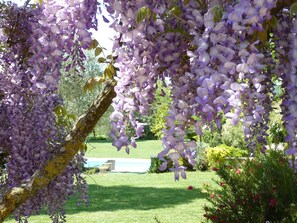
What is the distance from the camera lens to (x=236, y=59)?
130 centimetres

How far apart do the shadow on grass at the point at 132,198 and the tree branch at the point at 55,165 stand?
745 cm

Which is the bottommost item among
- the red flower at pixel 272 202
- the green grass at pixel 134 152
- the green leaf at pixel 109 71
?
the red flower at pixel 272 202

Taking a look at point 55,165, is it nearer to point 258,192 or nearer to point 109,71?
point 109,71

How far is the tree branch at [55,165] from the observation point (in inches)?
99.0

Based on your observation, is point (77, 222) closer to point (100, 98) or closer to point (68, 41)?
point (100, 98)

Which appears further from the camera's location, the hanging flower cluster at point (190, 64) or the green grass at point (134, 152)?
the green grass at point (134, 152)

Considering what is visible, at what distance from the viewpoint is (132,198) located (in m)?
11.5

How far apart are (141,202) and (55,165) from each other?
Result: 8514 mm

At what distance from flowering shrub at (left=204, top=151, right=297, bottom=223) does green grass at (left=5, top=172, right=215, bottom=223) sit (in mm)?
A: 2498

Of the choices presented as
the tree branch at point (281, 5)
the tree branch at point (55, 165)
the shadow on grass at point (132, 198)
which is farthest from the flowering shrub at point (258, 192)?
the shadow on grass at point (132, 198)

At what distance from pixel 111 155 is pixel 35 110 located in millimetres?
24482

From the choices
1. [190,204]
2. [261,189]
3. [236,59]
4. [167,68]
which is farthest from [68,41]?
[190,204]

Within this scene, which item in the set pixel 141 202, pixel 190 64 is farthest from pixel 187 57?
pixel 141 202

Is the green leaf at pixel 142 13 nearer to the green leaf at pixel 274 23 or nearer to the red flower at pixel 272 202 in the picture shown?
the green leaf at pixel 274 23
